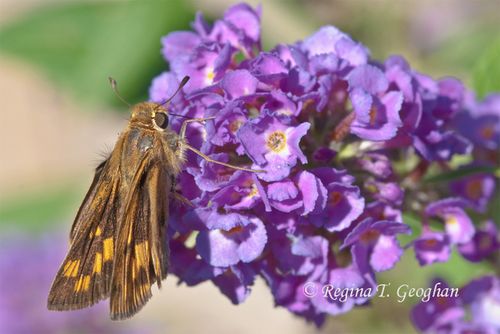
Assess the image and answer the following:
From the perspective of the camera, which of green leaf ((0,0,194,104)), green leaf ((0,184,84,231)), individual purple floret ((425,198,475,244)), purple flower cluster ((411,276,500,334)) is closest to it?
individual purple floret ((425,198,475,244))

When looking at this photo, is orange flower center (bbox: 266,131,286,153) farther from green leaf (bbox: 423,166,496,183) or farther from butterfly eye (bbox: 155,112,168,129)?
green leaf (bbox: 423,166,496,183)

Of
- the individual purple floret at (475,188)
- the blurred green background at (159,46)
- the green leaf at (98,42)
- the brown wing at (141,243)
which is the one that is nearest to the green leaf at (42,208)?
the blurred green background at (159,46)


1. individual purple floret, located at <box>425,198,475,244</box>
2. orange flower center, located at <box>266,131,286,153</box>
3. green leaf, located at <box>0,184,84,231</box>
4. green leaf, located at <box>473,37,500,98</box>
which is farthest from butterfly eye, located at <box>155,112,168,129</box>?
green leaf, located at <box>0,184,84,231</box>

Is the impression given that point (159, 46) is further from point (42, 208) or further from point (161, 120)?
point (42, 208)

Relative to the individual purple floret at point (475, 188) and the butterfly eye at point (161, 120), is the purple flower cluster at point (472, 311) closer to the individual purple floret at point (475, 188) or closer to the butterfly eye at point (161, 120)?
the individual purple floret at point (475, 188)

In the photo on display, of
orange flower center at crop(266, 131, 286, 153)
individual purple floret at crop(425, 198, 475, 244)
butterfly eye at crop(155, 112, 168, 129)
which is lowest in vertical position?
individual purple floret at crop(425, 198, 475, 244)

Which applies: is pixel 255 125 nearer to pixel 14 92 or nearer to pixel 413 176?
pixel 413 176
